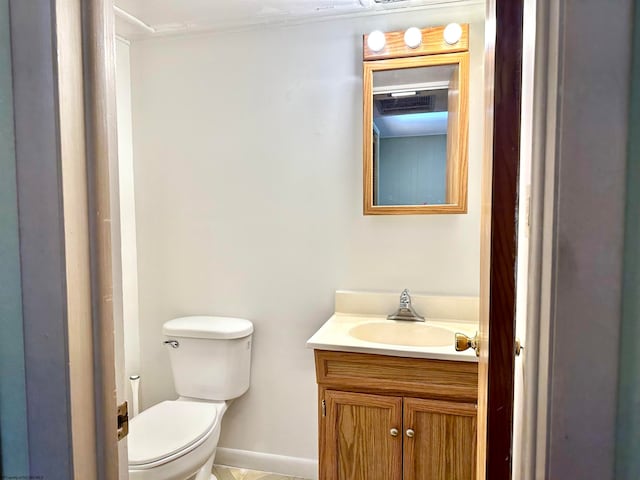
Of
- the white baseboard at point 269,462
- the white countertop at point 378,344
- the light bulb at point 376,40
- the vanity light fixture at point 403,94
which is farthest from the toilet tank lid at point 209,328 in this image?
the light bulb at point 376,40

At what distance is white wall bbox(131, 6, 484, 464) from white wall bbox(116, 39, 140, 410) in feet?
0.15

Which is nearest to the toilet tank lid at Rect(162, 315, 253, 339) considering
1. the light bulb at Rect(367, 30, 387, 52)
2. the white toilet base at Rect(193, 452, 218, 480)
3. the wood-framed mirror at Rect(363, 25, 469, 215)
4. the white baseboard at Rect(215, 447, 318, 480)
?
the white toilet base at Rect(193, 452, 218, 480)

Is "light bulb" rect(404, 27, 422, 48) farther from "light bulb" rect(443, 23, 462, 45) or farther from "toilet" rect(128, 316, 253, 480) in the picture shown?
"toilet" rect(128, 316, 253, 480)

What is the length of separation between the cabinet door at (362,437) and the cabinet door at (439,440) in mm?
42

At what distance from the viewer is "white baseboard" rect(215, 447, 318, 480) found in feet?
6.64

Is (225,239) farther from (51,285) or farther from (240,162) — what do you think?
(51,285)

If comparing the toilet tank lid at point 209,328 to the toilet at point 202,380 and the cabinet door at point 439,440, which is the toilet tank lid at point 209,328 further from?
the cabinet door at point 439,440

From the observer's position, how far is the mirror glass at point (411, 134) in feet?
5.84

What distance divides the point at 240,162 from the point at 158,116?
1.74 feet

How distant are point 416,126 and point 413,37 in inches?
14.9

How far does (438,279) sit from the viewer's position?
185 centimetres

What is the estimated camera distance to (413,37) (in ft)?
5.67

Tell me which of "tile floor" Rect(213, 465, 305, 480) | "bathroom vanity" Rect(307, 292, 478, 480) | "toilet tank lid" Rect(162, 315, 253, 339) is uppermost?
"toilet tank lid" Rect(162, 315, 253, 339)

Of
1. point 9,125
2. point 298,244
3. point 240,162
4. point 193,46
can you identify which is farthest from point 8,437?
point 193,46
